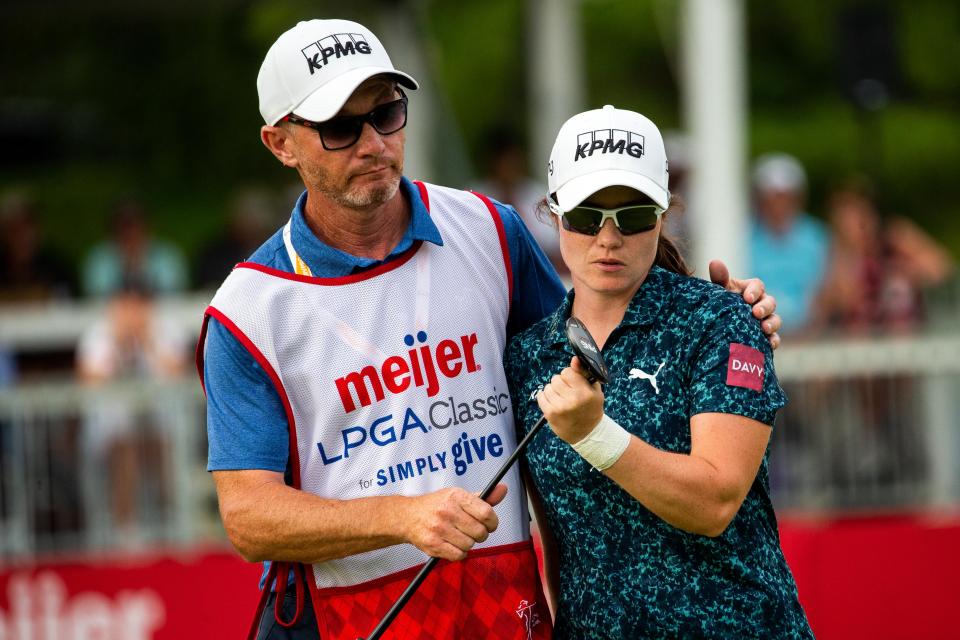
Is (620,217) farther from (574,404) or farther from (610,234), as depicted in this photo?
(574,404)

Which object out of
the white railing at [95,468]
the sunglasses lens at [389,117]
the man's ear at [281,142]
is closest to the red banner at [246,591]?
the white railing at [95,468]

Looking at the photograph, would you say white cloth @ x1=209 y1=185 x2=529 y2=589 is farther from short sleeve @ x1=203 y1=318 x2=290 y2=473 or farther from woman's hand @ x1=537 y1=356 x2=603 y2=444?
woman's hand @ x1=537 y1=356 x2=603 y2=444

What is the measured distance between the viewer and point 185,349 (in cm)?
1077

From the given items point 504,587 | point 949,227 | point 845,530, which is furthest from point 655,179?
point 949,227

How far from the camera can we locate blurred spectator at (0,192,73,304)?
1169 centimetres

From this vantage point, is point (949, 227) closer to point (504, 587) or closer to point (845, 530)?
point (845, 530)

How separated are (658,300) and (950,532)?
5929mm

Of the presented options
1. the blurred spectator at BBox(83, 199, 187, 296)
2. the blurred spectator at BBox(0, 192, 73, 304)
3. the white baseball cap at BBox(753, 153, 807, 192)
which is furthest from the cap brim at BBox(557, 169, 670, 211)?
the blurred spectator at BBox(0, 192, 73, 304)

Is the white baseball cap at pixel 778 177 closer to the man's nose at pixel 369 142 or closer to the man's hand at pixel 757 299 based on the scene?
the man's hand at pixel 757 299

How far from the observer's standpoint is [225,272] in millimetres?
11477

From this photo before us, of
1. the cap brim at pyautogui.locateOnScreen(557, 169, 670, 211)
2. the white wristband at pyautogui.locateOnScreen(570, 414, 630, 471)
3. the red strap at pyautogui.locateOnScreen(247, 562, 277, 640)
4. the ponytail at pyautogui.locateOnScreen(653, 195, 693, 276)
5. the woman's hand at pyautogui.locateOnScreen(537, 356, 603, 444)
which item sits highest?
the cap brim at pyautogui.locateOnScreen(557, 169, 670, 211)

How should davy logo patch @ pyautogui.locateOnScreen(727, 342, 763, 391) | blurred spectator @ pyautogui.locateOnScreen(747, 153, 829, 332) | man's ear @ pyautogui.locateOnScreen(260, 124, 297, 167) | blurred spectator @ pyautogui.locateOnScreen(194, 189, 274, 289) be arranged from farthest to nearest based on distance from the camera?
blurred spectator @ pyautogui.locateOnScreen(194, 189, 274, 289), blurred spectator @ pyautogui.locateOnScreen(747, 153, 829, 332), man's ear @ pyautogui.locateOnScreen(260, 124, 297, 167), davy logo patch @ pyautogui.locateOnScreen(727, 342, 763, 391)

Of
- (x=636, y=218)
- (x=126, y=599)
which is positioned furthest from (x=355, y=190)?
(x=126, y=599)

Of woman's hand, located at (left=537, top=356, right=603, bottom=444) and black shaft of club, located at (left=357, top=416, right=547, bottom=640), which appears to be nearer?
woman's hand, located at (left=537, top=356, right=603, bottom=444)
